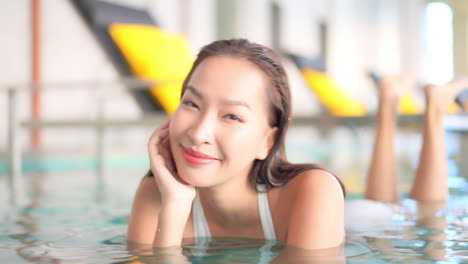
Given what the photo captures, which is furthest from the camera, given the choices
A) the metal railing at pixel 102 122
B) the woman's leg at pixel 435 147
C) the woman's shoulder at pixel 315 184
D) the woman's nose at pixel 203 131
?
the metal railing at pixel 102 122

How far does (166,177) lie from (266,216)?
1.07 ft

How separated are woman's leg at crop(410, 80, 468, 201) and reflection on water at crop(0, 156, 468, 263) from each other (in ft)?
0.30

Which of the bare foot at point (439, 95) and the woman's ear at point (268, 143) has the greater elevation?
the bare foot at point (439, 95)

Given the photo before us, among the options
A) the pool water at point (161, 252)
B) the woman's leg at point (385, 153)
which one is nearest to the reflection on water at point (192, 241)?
the pool water at point (161, 252)

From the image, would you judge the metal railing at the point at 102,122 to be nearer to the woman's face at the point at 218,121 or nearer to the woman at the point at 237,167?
the woman at the point at 237,167

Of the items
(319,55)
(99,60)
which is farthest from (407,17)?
(99,60)

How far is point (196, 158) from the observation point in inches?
56.6

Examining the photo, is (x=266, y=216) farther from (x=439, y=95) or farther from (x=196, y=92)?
(x=439, y=95)

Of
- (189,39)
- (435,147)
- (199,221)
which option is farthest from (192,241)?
(189,39)

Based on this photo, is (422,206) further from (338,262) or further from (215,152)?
(215,152)

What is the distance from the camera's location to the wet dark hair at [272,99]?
1526 millimetres

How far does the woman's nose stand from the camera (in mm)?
1394

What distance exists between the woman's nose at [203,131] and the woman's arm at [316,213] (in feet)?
0.95

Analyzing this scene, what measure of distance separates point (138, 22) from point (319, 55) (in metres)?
6.21
